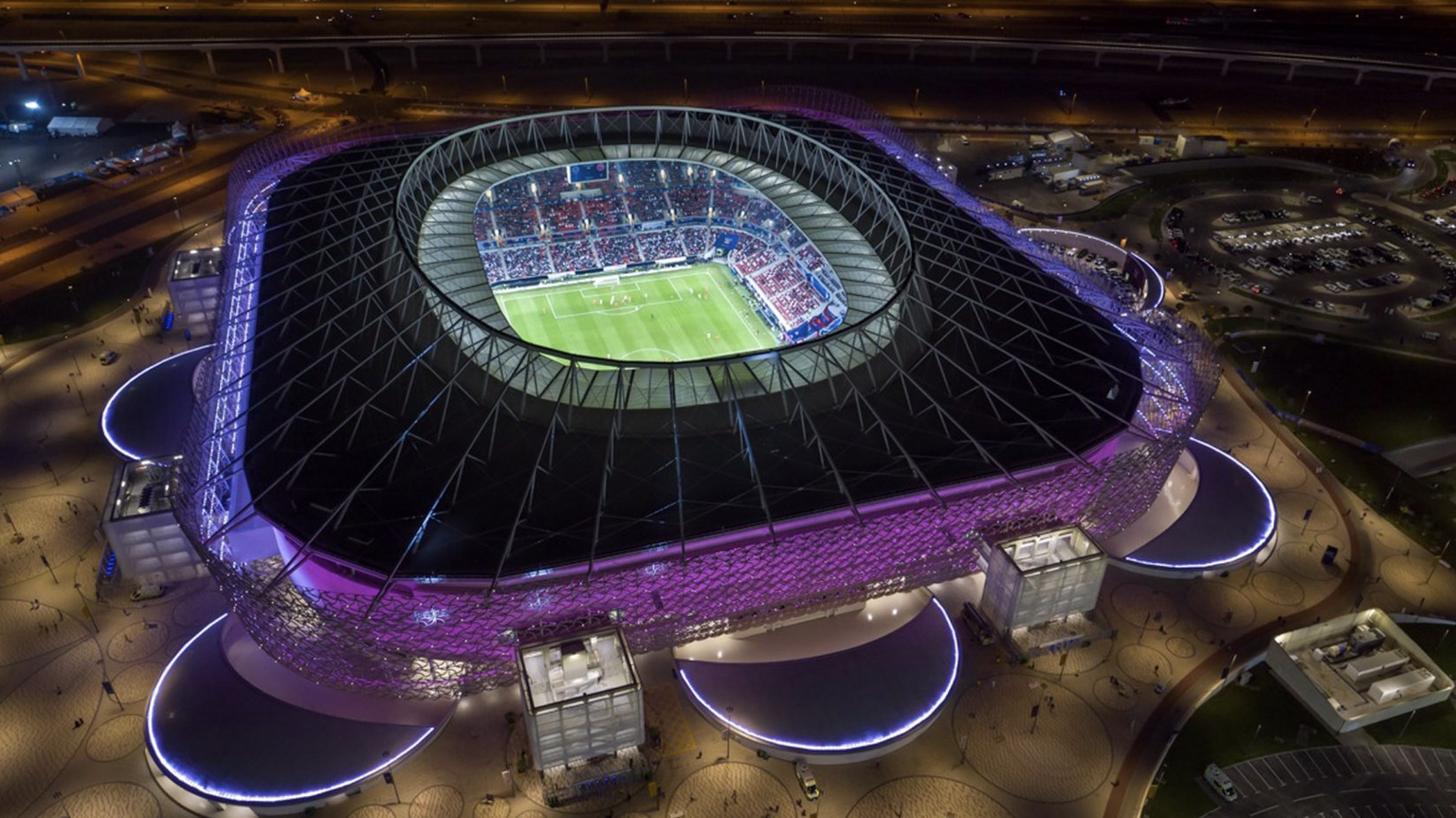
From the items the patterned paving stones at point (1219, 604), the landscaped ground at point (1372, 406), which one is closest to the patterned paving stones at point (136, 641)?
the patterned paving stones at point (1219, 604)

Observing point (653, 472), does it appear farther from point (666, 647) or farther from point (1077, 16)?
point (1077, 16)

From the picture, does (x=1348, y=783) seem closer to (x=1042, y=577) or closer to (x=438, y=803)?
(x=1042, y=577)

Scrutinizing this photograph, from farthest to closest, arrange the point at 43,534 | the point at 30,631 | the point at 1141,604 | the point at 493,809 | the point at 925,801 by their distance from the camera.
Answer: the point at 43,534 → the point at 1141,604 → the point at 30,631 → the point at 925,801 → the point at 493,809

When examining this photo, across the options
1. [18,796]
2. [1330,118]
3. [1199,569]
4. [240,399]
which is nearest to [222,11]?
[240,399]

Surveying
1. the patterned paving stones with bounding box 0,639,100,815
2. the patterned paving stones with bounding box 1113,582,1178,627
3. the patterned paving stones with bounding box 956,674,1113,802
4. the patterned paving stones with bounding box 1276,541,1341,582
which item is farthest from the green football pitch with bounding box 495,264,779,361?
the patterned paving stones with bounding box 1276,541,1341,582

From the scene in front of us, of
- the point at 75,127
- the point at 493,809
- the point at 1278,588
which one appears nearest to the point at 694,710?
the point at 493,809

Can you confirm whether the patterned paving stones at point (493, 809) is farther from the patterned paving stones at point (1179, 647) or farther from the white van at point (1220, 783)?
the patterned paving stones at point (1179, 647)
